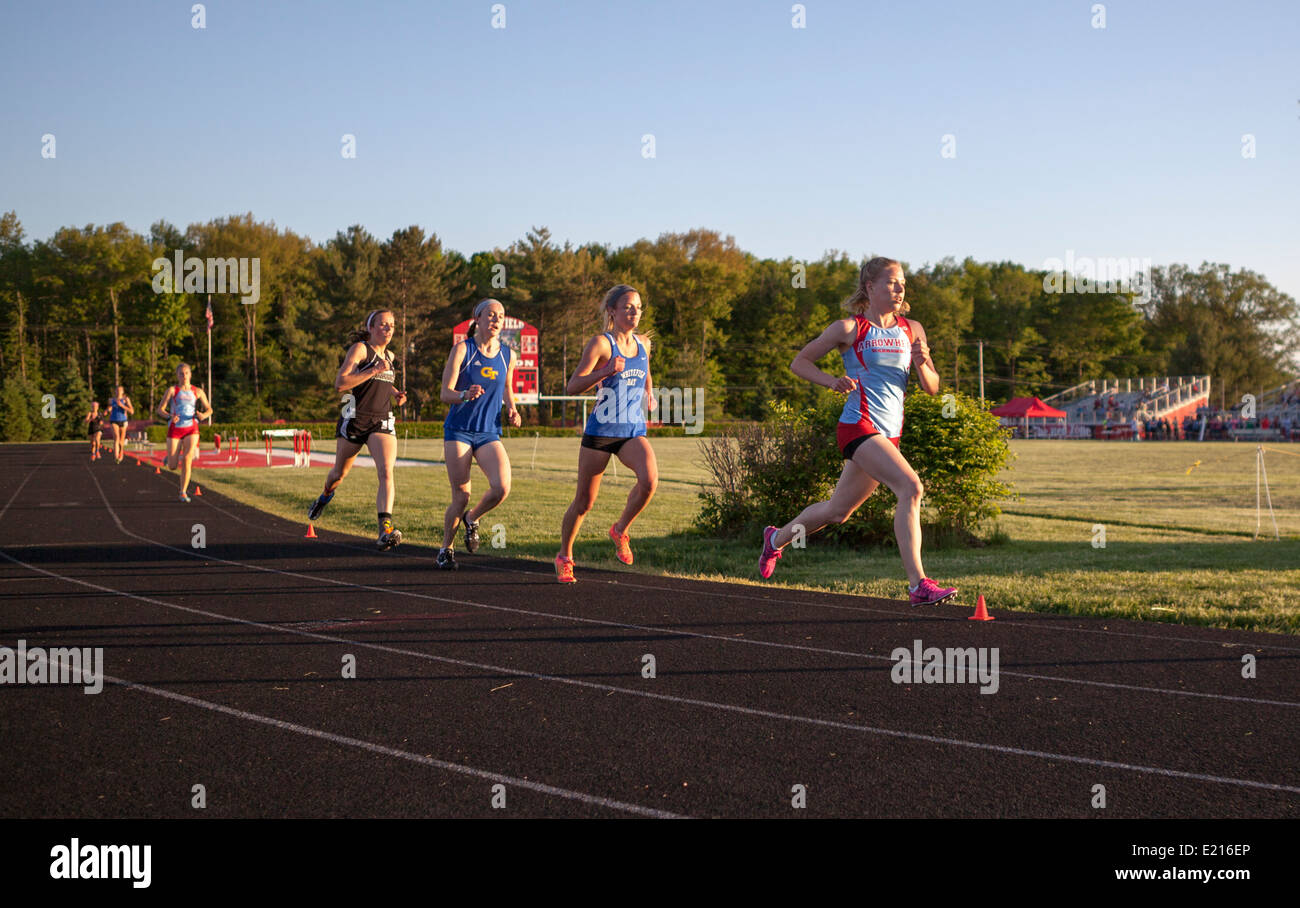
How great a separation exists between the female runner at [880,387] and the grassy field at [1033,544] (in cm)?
206

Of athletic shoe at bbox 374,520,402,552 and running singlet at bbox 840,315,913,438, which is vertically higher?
running singlet at bbox 840,315,913,438

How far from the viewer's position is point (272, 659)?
6.56 m

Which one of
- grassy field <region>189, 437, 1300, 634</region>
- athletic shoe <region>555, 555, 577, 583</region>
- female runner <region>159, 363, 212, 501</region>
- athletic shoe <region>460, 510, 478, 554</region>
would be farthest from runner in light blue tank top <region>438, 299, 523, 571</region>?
female runner <region>159, 363, 212, 501</region>

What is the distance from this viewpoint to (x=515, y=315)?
8281 cm

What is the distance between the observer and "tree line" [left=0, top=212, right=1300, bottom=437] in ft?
261

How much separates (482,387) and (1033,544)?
7541 mm

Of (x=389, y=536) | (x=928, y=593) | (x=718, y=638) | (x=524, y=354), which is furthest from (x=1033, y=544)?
(x=524, y=354)

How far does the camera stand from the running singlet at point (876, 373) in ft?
22.8

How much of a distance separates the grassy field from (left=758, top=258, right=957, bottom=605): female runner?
2.06 meters

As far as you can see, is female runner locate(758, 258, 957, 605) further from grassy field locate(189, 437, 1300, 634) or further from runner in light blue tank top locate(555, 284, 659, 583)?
grassy field locate(189, 437, 1300, 634)

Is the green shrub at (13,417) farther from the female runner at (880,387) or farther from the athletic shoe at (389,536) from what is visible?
the female runner at (880,387)

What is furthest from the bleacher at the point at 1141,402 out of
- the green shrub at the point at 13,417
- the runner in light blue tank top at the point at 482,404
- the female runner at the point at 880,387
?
the female runner at the point at 880,387

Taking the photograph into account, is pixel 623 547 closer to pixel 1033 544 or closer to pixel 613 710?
pixel 613 710
